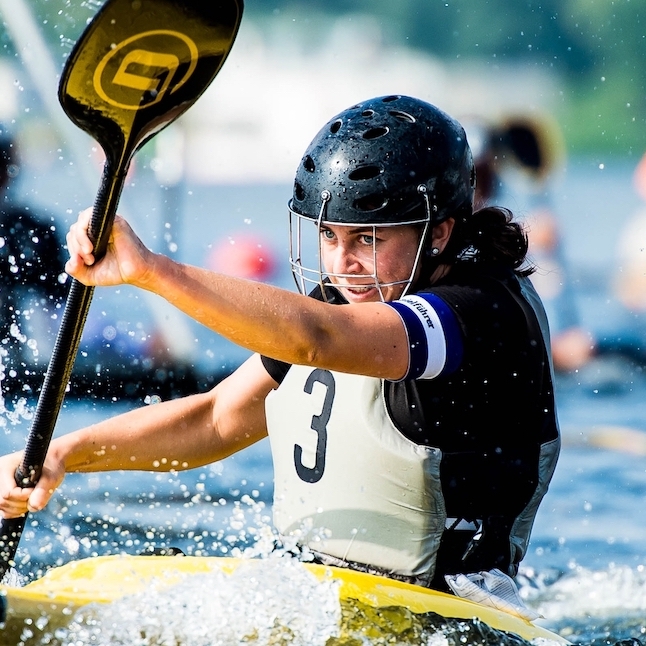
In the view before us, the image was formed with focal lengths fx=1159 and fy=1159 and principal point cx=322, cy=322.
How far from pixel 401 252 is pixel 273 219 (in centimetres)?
1306

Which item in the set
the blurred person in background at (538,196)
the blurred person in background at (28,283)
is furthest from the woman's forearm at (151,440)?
the blurred person in background at (538,196)

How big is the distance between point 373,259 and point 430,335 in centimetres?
36

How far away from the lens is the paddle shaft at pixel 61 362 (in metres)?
2.24

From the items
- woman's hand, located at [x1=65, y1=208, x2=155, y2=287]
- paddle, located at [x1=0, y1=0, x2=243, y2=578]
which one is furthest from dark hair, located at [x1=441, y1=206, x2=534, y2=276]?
woman's hand, located at [x1=65, y1=208, x2=155, y2=287]

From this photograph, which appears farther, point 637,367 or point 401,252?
point 637,367

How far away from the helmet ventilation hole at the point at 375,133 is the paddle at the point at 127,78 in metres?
0.60

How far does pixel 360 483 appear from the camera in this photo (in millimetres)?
2805

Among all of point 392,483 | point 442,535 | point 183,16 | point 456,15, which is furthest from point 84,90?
point 456,15

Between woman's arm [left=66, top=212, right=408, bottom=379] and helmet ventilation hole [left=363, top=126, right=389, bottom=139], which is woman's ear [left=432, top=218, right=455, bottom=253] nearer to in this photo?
helmet ventilation hole [left=363, top=126, right=389, bottom=139]

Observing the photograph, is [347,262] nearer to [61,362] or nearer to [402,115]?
[402,115]

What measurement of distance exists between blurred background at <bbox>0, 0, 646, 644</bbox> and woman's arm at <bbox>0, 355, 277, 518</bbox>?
1109 mm

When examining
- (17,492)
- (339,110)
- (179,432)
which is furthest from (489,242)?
(339,110)

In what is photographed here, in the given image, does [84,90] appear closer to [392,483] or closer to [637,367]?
[392,483]

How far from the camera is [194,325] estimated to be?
35.6 feet
